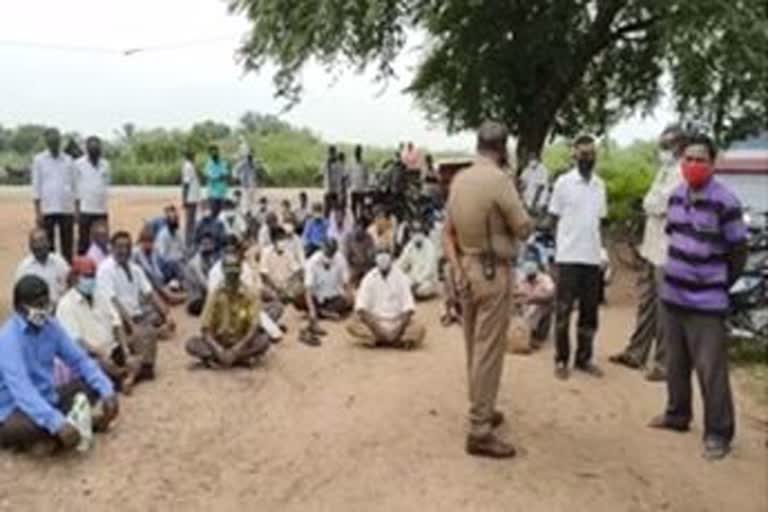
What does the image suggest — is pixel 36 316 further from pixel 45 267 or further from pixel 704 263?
pixel 704 263

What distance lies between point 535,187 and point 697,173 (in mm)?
7524

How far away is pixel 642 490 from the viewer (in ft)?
28.3

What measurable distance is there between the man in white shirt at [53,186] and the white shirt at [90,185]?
77 mm

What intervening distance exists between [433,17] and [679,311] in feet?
32.3

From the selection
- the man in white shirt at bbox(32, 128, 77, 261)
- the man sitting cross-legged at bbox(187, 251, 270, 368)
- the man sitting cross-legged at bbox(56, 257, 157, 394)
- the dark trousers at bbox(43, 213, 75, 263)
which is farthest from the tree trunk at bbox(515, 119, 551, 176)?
the man sitting cross-legged at bbox(56, 257, 157, 394)

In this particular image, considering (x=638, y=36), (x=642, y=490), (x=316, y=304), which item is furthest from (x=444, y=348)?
(x=638, y=36)

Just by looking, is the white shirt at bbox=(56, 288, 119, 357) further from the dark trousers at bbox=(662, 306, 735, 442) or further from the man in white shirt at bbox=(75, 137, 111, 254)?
the dark trousers at bbox=(662, 306, 735, 442)

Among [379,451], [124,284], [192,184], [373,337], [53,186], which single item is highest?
[53,186]

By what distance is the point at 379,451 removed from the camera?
9023mm

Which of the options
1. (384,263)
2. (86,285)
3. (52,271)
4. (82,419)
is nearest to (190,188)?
(384,263)

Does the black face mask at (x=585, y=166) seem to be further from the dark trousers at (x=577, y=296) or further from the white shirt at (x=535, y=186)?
the white shirt at (x=535, y=186)

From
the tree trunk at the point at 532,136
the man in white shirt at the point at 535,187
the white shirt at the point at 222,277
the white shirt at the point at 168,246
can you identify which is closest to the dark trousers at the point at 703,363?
the white shirt at the point at 222,277

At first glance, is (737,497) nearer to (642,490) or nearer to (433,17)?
(642,490)

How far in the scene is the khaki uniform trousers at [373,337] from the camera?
12234 mm
